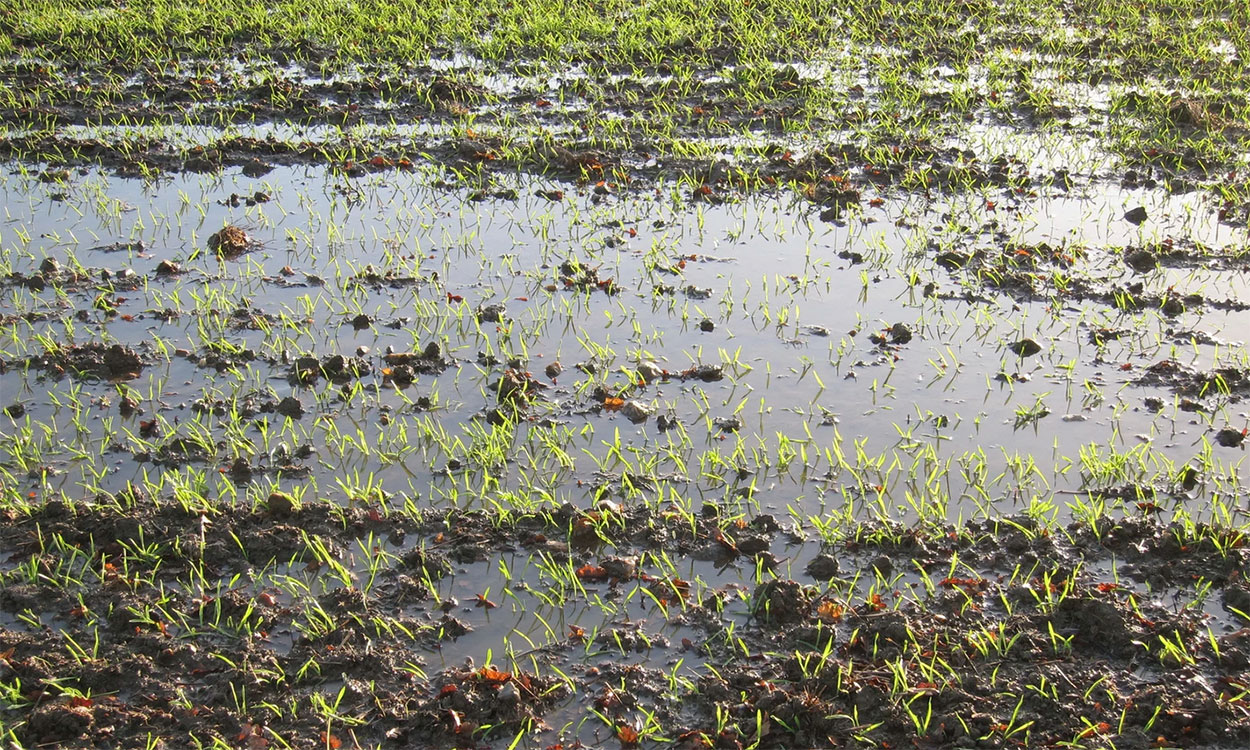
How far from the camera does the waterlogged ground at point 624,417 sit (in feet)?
9.18

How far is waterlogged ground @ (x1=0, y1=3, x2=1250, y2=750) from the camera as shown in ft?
9.18

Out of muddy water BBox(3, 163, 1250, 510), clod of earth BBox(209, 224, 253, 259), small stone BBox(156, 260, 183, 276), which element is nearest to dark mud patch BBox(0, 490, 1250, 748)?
muddy water BBox(3, 163, 1250, 510)

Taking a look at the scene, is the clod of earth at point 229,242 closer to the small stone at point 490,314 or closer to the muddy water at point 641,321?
the muddy water at point 641,321

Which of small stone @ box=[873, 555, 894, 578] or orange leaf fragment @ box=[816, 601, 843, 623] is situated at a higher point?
small stone @ box=[873, 555, 894, 578]

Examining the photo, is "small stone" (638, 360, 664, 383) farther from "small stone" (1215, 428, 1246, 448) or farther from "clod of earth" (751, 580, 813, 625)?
"small stone" (1215, 428, 1246, 448)

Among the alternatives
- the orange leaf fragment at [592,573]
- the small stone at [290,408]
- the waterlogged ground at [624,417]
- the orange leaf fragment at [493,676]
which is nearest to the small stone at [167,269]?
the waterlogged ground at [624,417]

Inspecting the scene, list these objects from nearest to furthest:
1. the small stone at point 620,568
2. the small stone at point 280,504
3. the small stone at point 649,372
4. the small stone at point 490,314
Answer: the small stone at point 620,568 < the small stone at point 280,504 < the small stone at point 649,372 < the small stone at point 490,314

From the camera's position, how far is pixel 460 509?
11.5 feet

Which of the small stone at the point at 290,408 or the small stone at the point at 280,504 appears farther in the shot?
the small stone at the point at 290,408

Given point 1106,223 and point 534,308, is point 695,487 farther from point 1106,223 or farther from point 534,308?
point 1106,223

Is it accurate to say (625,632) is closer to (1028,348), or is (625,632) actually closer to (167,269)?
(1028,348)

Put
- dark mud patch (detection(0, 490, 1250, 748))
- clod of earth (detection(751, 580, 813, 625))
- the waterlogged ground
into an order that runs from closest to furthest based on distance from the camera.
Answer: dark mud patch (detection(0, 490, 1250, 748))
the waterlogged ground
clod of earth (detection(751, 580, 813, 625))

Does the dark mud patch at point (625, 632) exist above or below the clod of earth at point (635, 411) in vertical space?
below

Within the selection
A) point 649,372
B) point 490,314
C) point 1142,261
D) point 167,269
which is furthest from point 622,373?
point 1142,261
